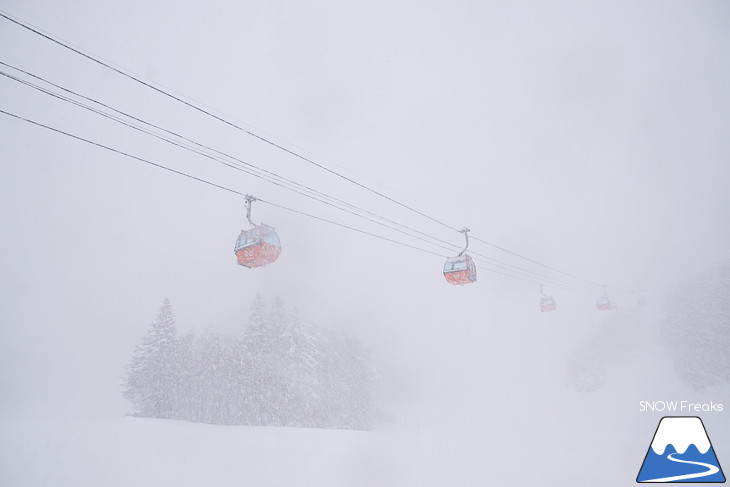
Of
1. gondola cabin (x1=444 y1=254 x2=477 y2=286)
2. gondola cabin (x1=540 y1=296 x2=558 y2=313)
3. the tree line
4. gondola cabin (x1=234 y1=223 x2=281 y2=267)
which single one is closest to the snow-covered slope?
gondola cabin (x1=234 y1=223 x2=281 y2=267)

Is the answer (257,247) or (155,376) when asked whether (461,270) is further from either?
(155,376)

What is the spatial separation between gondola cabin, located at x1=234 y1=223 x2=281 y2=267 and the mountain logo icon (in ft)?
41.1

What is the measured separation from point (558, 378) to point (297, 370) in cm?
4027

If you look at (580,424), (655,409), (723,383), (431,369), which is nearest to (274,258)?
(580,424)

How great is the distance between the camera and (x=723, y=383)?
94.9ft

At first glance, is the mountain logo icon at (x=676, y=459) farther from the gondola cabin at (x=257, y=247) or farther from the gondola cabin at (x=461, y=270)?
the gondola cabin at (x=257, y=247)

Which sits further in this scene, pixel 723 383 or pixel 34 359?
pixel 34 359

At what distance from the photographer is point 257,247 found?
10352 mm

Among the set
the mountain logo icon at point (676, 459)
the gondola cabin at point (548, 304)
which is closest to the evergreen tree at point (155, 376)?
the gondola cabin at point (548, 304)

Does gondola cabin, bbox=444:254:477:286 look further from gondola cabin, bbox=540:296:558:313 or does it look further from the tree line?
the tree line

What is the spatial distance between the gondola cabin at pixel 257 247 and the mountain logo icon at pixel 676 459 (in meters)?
12.5

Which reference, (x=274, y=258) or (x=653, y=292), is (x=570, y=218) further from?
(x=274, y=258)

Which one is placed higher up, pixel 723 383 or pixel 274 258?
pixel 274 258

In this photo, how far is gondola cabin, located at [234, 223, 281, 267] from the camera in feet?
34.1
